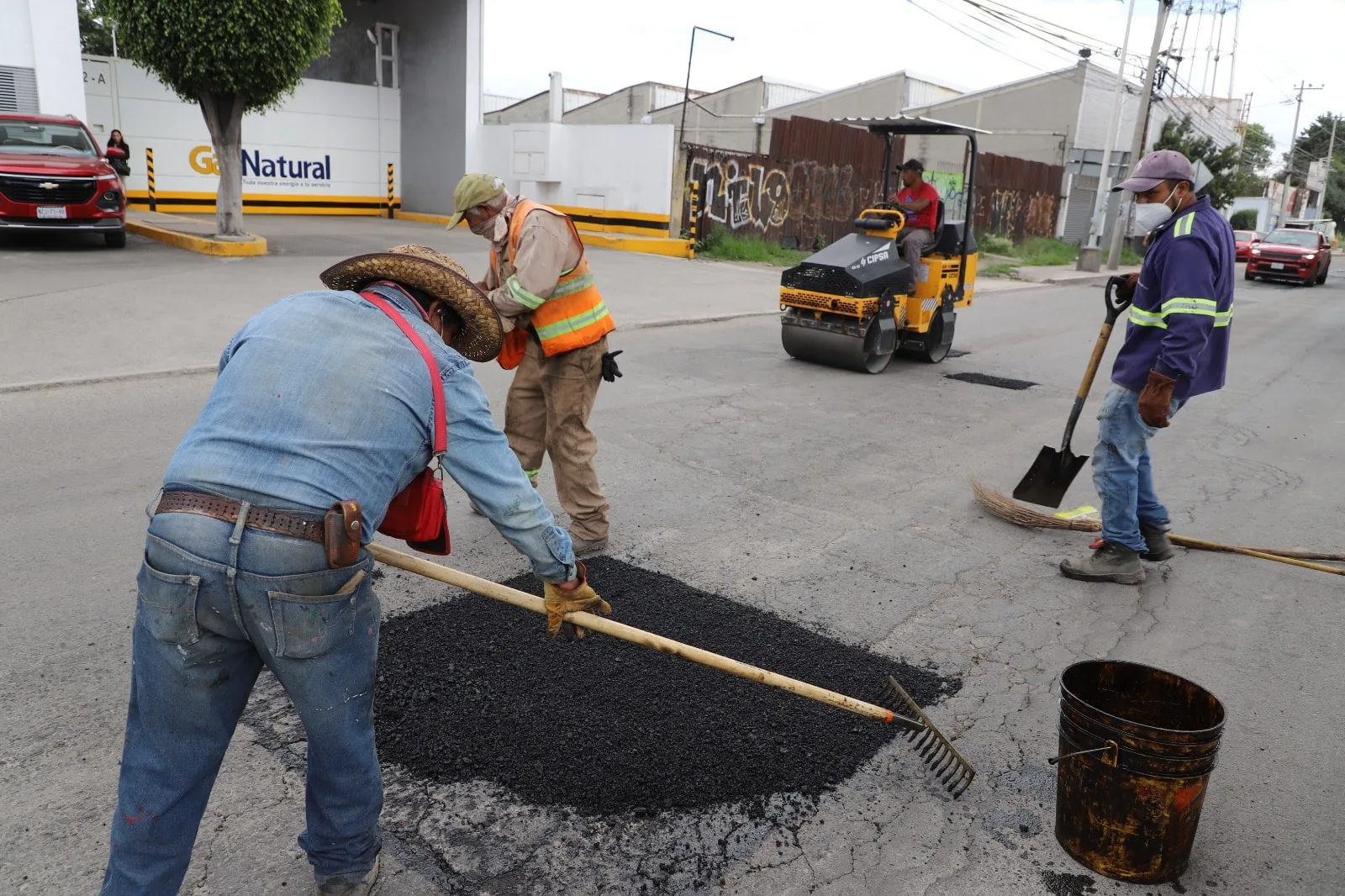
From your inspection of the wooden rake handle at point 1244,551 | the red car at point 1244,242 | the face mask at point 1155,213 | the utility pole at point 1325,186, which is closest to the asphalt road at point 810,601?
the wooden rake handle at point 1244,551

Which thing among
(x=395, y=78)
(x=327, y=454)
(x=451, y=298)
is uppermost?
(x=395, y=78)

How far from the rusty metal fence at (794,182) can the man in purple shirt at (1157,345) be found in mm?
15976

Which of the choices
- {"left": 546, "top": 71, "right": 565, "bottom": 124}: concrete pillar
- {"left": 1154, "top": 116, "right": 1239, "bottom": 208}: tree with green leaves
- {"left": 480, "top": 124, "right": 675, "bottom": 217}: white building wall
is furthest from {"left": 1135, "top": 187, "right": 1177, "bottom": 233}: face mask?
{"left": 1154, "top": 116, "right": 1239, "bottom": 208}: tree with green leaves

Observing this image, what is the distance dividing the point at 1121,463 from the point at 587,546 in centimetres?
255

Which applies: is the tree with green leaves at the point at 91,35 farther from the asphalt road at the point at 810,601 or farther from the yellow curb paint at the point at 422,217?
the asphalt road at the point at 810,601

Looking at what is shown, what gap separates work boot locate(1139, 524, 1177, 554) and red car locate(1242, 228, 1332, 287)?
82.3ft

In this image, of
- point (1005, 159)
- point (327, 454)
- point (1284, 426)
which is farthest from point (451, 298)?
point (1005, 159)

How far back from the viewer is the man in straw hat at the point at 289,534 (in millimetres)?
2018

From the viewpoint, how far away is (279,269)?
1362 cm

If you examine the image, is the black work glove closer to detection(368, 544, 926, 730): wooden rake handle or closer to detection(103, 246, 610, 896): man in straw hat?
detection(368, 544, 926, 730): wooden rake handle

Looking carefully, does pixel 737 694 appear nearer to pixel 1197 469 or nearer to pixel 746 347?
pixel 1197 469

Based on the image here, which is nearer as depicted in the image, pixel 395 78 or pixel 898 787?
pixel 898 787

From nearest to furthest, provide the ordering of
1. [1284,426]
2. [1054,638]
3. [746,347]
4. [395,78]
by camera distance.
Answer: [1054,638] < [1284,426] < [746,347] < [395,78]

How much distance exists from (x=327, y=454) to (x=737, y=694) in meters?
1.97
